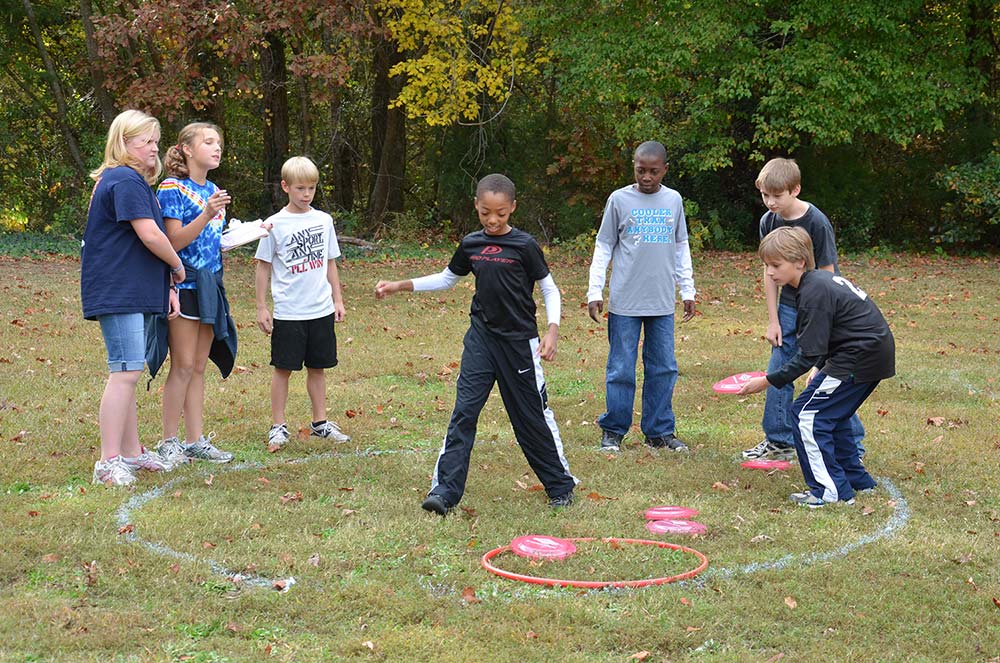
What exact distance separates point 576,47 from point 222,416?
47.1 feet

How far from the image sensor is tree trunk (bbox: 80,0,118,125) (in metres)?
21.9

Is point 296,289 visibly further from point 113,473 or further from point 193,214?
point 113,473

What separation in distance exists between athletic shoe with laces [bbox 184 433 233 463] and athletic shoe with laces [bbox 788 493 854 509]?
11.1 feet

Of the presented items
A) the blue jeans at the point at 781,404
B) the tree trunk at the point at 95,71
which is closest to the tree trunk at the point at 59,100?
the tree trunk at the point at 95,71

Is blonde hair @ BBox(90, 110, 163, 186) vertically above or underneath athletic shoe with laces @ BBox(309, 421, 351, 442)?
above

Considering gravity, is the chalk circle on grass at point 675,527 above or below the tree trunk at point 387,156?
below

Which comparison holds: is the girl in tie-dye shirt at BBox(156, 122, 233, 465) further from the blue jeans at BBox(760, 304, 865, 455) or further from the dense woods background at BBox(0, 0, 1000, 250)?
the dense woods background at BBox(0, 0, 1000, 250)

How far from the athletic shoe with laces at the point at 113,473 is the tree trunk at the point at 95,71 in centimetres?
1689

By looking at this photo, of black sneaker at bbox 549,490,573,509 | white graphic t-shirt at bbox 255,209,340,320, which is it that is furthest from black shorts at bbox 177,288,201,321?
black sneaker at bbox 549,490,573,509

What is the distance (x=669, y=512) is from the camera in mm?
5695

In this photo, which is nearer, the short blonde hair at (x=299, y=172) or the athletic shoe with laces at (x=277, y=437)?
the short blonde hair at (x=299, y=172)

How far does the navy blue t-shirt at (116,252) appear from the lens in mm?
5918

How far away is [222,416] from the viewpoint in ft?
26.5

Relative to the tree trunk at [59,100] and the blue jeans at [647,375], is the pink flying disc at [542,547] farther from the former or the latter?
the tree trunk at [59,100]
